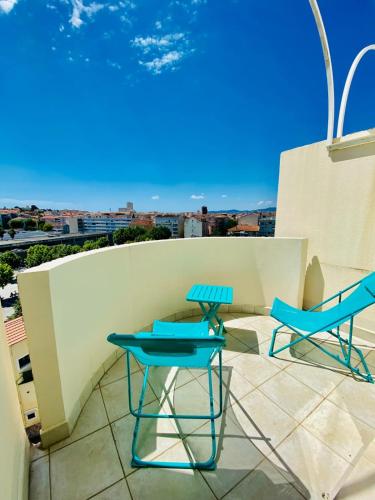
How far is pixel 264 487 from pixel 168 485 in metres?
0.59

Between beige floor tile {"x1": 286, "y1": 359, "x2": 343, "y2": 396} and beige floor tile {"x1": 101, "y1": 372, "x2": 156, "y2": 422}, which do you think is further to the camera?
beige floor tile {"x1": 286, "y1": 359, "x2": 343, "y2": 396}

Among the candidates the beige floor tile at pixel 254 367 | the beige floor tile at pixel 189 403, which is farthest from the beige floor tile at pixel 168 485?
the beige floor tile at pixel 254 367

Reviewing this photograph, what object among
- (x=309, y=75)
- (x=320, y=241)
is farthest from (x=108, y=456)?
(x=309, y=75)

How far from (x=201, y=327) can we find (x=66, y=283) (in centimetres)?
135

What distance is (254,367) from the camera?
2260 mm

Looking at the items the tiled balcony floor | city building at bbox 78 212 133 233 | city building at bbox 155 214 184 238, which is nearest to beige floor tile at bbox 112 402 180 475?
the tiled balcony floor

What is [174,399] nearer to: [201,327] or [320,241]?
[201,327]

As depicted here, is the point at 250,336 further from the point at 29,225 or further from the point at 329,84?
the point at 29,225

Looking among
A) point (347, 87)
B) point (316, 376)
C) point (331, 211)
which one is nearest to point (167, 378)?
point (316, 376)

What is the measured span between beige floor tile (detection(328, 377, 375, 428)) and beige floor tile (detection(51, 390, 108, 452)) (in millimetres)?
2095

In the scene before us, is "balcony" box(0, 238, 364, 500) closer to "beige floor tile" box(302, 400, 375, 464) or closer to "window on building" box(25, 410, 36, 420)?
"beige floor tile" box(302, 400, 375, 464)

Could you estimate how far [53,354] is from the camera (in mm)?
1386

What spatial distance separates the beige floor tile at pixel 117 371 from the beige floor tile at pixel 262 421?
1.14 metres

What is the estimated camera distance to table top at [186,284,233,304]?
2410mm
